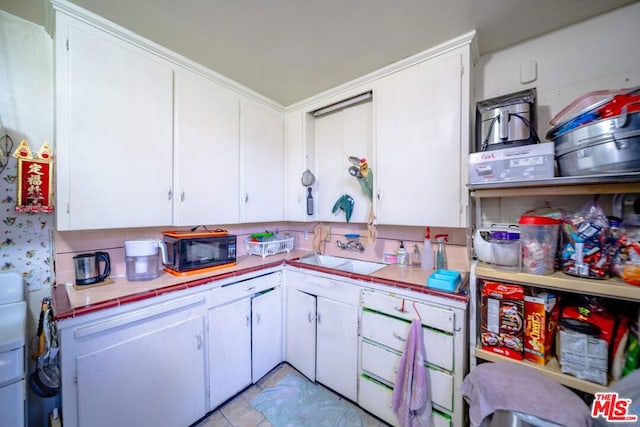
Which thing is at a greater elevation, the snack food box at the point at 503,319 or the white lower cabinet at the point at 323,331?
the snack food box at the point at 503,319

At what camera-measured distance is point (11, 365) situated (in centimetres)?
80

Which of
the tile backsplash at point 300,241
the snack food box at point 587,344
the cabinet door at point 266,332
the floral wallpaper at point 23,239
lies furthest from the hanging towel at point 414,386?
the floral wallpaper at point 23,239

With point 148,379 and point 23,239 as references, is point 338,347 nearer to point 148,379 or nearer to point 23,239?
point 148,379

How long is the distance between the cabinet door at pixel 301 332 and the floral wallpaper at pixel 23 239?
4.96ft

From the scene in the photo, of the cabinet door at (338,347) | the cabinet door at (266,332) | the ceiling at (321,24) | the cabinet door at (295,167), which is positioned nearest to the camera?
the ceiling at (321,24)

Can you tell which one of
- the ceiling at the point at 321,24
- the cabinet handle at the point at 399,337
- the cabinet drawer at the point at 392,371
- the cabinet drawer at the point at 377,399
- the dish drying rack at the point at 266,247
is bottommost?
the cabinet drawer at the point at 377,399

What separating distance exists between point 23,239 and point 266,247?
4.67ft

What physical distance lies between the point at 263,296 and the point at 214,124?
1.37 meters

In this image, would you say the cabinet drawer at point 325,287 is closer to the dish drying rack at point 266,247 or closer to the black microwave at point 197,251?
the dish drying rack at point 266,247

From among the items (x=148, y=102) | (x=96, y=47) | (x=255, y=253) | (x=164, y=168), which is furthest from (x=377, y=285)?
(x=96, y=47)

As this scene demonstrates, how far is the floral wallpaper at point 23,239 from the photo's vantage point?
1214 mm

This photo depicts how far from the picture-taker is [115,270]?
58.6 inches

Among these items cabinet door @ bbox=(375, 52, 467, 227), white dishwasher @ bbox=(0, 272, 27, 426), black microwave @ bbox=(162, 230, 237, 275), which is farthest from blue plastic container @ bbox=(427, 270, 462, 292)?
white dishwasher @ bbox=(0, 272, 27, 426)

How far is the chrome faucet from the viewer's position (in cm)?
205
